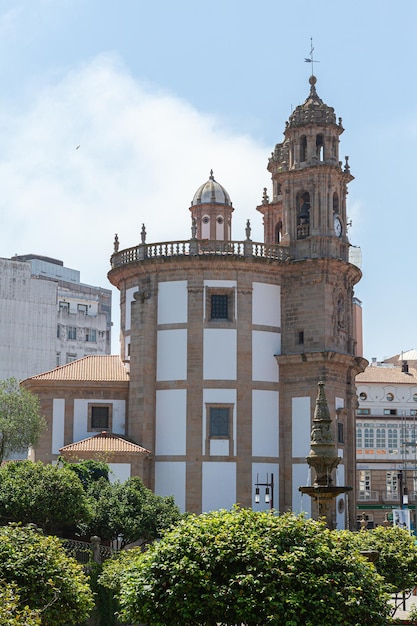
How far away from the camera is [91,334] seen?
96375 mm

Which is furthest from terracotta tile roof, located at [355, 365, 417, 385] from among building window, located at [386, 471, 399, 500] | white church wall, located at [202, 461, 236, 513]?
white church wall, located at [202, 461, 236, 513]

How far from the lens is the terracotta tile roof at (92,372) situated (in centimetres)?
5181

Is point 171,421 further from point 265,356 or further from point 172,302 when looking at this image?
point 172,302

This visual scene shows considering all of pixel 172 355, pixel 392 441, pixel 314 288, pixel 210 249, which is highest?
pixel 210 249

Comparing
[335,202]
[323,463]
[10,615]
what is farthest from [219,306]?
[10,615]

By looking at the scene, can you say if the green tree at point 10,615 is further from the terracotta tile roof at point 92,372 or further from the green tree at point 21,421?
the terracotta tile roof at point 92,372

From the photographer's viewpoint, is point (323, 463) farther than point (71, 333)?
No

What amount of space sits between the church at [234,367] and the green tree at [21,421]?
0.77 metres

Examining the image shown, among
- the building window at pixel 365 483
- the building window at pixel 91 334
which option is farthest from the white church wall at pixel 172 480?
the building window at pixel 91 334

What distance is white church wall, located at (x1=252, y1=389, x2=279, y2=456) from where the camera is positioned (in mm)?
49438

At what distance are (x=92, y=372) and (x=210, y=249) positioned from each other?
9.16m

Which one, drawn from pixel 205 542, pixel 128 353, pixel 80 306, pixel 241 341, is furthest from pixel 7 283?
pixel 205 542

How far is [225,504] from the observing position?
48.7 metres

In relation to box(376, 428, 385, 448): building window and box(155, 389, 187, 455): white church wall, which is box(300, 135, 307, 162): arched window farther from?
box(376, 428, 385, 448): building window
